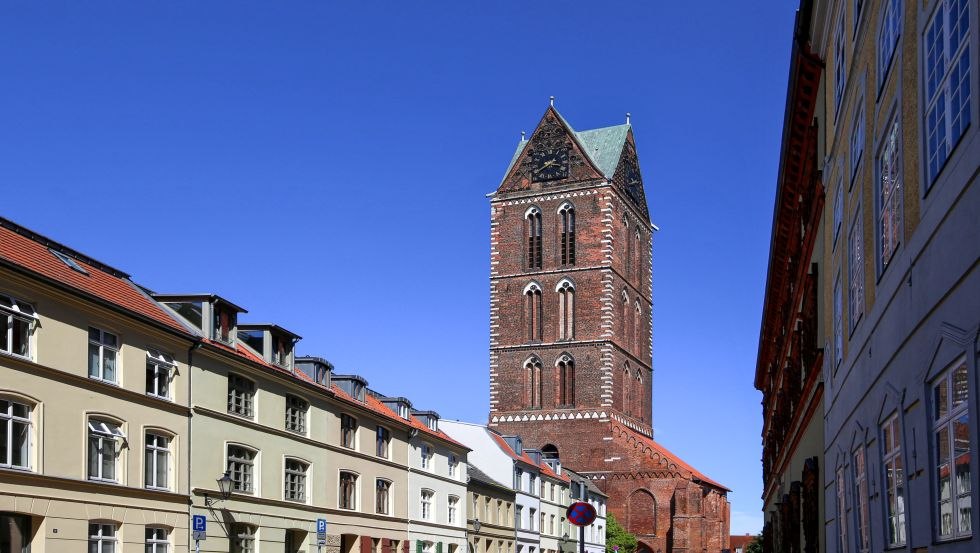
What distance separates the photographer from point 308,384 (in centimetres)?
3891

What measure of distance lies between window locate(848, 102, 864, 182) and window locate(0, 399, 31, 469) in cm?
1715

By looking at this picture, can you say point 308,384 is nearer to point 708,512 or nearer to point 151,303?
point 151,303

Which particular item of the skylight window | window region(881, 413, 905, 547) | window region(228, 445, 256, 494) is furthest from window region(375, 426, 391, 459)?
window region(881, 413, 905, 547)

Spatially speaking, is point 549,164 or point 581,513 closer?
point 581,513

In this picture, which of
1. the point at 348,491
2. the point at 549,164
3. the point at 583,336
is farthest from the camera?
the point at 549,164

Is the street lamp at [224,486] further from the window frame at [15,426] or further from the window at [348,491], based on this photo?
the window at [348,491]

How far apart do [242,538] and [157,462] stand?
17.3 feet

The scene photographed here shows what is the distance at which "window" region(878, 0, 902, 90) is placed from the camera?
37.0ft

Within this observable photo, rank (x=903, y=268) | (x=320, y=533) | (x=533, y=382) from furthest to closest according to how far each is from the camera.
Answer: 1. (x=533, y=382)
2. (x=320, y=533)
3. (x=903, y=268)

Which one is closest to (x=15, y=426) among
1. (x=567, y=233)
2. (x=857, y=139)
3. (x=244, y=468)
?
(x=244, y=468)

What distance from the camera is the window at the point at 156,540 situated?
29297mm

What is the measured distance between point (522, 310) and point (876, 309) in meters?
80.7

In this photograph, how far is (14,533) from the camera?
2434 cm

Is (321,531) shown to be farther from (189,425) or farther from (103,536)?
(103,536)
